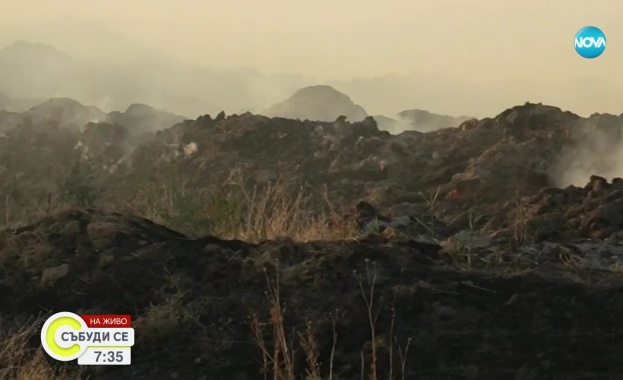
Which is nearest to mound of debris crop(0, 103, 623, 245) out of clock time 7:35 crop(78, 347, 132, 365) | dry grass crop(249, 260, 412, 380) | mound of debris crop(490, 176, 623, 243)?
mound of debris crop(490, 176, 623, 243)

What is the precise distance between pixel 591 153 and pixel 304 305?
13116 mm

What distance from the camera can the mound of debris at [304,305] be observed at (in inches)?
195

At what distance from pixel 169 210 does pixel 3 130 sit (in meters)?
19.1

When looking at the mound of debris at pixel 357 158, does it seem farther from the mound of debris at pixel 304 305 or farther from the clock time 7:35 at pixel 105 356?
the clock time 7:35 at pixel 105 356

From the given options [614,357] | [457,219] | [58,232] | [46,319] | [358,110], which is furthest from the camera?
[358,110]

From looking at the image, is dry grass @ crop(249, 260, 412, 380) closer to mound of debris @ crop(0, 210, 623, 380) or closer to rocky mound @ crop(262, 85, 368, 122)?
Answer: mound of debris @ crop(0, 210, 623, 380)

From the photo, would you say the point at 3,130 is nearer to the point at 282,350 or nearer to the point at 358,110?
the point at 358,110

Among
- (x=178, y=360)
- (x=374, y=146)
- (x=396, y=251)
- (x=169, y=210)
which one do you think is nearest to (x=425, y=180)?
(x=374, y=146)

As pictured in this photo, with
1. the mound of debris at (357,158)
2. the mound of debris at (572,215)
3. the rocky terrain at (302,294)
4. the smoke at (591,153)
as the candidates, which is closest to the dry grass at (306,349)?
the rocky terrain at (302,294)

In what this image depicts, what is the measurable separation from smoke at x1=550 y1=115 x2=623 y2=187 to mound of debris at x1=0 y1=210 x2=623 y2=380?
10.3m

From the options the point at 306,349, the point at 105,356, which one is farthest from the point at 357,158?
the point at 306,349

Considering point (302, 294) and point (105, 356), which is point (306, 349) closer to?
point (302, 294)

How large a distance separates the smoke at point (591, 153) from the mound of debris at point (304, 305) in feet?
33.8

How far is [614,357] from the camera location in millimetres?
4895
